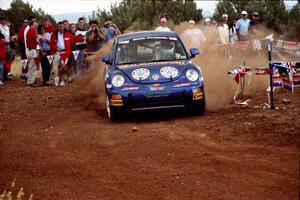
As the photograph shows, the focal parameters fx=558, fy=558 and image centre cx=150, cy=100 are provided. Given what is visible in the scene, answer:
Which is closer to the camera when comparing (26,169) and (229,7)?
(26,169)

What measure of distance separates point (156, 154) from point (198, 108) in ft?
9.22

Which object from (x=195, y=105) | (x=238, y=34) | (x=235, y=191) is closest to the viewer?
(x=235, y=191)

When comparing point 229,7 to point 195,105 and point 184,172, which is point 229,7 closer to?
point 195,105

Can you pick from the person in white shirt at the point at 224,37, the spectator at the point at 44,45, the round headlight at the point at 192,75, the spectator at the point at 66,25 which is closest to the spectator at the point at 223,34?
the person in white shirt at the point at 224,37

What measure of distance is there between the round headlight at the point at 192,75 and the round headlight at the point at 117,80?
121cm

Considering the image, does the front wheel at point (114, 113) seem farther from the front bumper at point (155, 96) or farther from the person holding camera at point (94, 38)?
the person holding camera at point (94, 38)

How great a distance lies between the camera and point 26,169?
737cm

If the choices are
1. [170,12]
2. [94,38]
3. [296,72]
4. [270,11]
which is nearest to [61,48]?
[94,38]

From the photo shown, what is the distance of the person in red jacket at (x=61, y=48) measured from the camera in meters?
16.5

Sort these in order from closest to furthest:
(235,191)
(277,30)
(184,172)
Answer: (235,191) → (184,172) → (277,30)

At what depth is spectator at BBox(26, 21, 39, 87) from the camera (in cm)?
1603

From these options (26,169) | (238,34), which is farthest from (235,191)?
(238,34)

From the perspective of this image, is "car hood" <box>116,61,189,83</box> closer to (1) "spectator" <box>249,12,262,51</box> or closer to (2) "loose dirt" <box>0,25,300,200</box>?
(2) "loose dirt" <box>0,25,300,200</box>

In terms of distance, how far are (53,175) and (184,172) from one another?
64.8 inches
